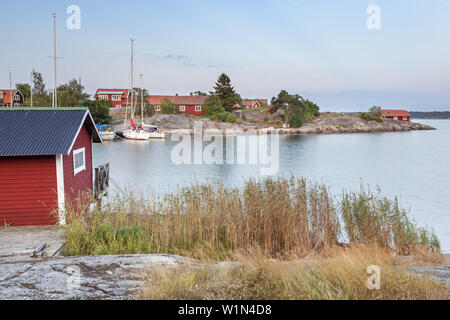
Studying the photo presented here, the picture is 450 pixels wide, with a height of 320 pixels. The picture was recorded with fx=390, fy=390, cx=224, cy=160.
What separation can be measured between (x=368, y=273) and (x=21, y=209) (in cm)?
848

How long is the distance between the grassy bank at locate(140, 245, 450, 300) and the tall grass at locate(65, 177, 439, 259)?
2101 millimetres

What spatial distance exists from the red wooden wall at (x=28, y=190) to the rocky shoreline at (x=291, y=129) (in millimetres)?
54958

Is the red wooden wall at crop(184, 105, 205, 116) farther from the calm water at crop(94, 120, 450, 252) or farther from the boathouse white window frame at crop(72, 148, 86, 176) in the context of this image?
the boathouse white window frame at crop(72, 148, 86, 176)

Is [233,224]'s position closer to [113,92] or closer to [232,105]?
[232,105]

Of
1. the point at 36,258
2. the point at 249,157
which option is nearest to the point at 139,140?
the point at 249,157

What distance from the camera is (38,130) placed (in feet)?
33.7

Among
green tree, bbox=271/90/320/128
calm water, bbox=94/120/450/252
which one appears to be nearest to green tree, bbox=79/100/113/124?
calm water, bbox=94/120/450/252

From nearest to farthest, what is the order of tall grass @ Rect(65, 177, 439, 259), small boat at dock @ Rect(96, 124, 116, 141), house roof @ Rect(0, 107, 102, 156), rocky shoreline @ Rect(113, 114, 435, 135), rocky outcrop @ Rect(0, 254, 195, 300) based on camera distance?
rocky outcrop @ Rect(0, 254, 195, 300), tall grass @ Rect(65, 177, 439, 259), house roof @ Rect(0, 107, 102, 156), small boat at dock @ Rect(96, 124, 116, 141), rocky shoreline @ Rect(113, 114, 435, 135)

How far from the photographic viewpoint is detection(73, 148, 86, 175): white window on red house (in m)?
11.5

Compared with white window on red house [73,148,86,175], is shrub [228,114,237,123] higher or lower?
higher

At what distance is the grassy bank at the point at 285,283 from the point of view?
4695 mm

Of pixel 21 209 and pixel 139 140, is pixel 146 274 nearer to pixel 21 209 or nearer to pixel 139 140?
pixel 21 209

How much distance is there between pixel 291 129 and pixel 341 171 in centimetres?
4566

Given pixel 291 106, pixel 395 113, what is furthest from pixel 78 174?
pixel 395 113
